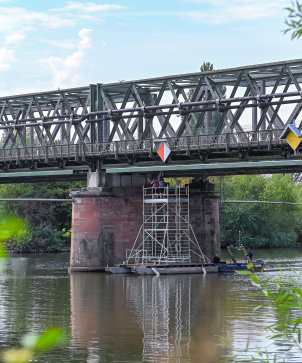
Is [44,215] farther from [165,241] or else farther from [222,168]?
[222,168]

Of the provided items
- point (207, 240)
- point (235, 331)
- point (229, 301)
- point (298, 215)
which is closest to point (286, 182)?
point (298, 215)

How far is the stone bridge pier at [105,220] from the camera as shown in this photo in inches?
2280

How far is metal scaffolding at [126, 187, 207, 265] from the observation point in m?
57.0

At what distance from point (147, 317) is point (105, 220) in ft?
81.0

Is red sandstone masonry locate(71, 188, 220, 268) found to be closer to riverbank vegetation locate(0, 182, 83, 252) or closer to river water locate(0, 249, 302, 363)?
river water locate(0, 249, 302, 363)

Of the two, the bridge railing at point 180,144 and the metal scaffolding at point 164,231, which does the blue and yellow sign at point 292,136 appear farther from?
the metal scaffolding at point 164,231

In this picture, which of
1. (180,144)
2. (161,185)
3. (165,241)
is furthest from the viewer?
(180,144)

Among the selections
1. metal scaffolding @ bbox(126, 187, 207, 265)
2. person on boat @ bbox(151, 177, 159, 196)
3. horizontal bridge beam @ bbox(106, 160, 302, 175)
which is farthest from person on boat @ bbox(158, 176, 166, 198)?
horizontal bridge beam @ bbox(106, 160, 302, 175)

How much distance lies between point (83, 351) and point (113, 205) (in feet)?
112

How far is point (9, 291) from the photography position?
151ft

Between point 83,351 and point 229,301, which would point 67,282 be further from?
point 83,351

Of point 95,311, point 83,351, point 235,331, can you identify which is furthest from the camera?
point 95,311

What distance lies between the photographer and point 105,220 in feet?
192

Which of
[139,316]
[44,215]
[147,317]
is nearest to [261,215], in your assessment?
[44,215]
